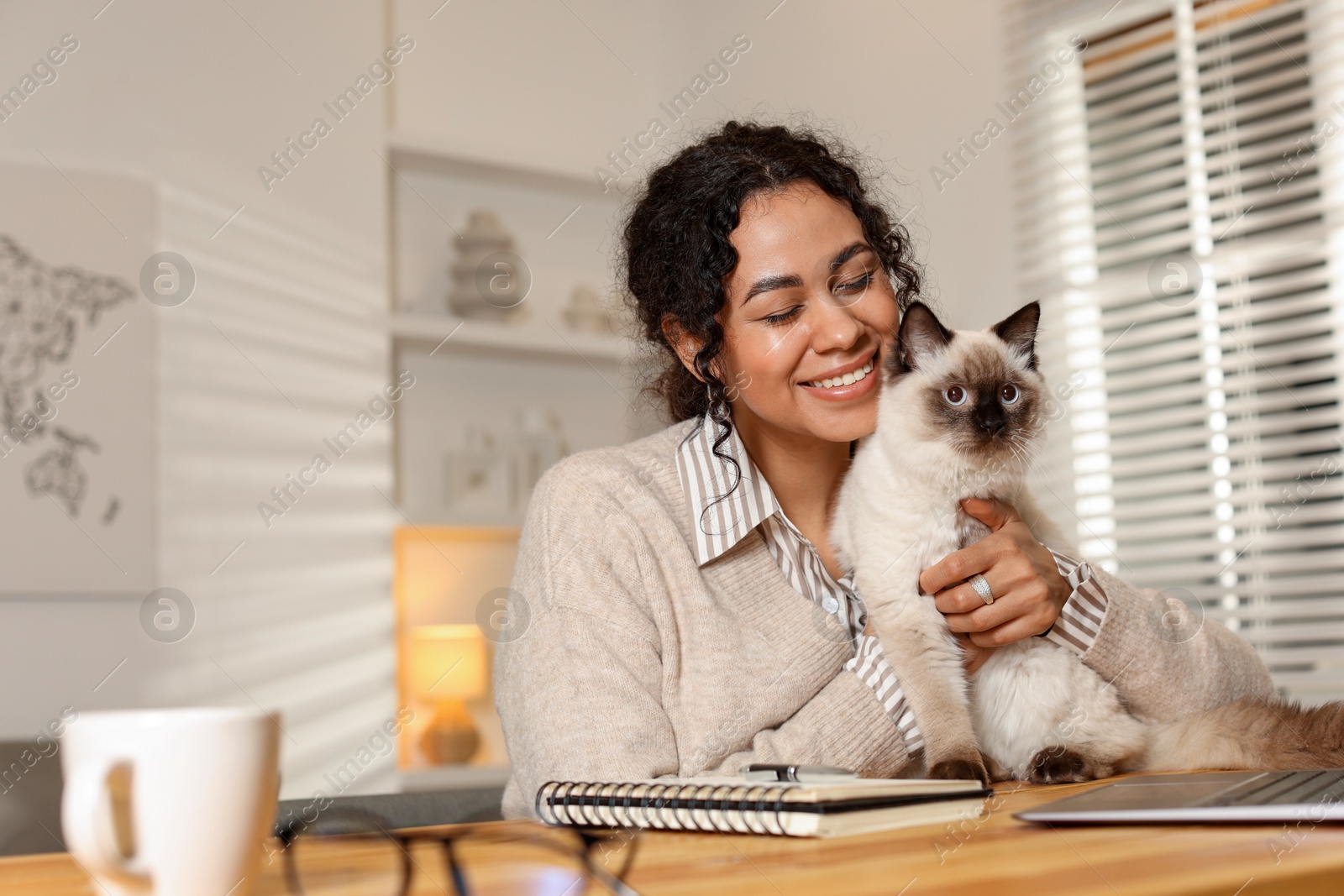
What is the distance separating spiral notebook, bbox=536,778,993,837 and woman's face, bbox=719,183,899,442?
29.5 inches

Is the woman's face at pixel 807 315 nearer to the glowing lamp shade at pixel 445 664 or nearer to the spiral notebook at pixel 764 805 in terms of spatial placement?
the spiral notebook at pixel 764 805

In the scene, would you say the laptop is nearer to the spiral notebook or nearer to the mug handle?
the spiral notebook

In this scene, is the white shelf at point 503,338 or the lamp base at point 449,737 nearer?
the lamp base at point 449,737

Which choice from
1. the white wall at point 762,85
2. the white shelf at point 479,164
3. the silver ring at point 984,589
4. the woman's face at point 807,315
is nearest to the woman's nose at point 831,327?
the woman's face at point 807,315

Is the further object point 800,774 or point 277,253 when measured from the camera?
point 277,253

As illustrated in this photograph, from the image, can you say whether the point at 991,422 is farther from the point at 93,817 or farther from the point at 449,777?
the point at 449,777

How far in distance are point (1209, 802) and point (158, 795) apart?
0.69 meters

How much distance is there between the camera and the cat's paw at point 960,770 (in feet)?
3.93

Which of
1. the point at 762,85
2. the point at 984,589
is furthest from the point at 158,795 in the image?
the point at 762,85

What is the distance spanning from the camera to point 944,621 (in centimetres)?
136

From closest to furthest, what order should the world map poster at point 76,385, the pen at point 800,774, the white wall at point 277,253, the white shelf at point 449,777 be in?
the pen at point 800,774 → the world map poster at point 76,385 → the white wall at point 277,253 → the white shelf at point 449,777

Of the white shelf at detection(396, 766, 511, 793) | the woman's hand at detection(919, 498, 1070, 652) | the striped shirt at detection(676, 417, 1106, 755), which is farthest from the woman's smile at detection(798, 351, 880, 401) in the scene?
the white shelf at detection(396, 766, 511, 793)

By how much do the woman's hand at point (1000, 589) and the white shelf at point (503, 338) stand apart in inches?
103

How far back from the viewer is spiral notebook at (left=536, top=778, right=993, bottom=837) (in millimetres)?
766
